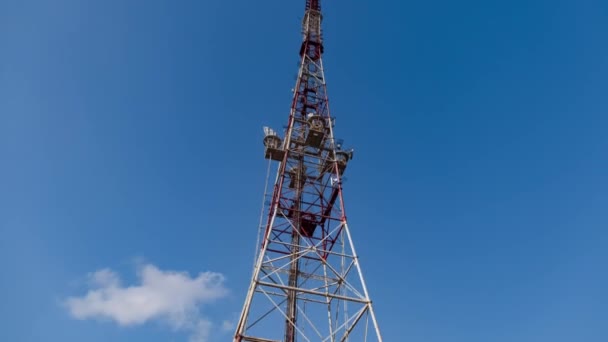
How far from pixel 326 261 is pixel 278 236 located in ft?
10.8

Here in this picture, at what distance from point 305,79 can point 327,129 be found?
5.33 m

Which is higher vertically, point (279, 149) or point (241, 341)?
point (279, 149)

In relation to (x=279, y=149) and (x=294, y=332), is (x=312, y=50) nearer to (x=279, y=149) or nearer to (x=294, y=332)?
(x=279, y=149)

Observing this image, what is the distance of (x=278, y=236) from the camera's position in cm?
2891

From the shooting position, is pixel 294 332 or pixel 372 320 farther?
pixel 294 332

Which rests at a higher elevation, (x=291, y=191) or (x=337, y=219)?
(x=291, y=191)

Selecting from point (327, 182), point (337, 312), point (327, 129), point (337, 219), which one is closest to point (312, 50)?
point (327, 129)

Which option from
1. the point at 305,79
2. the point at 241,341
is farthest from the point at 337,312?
the point at 305,79

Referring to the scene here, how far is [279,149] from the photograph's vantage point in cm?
3312

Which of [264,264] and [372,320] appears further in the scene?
[264,264]

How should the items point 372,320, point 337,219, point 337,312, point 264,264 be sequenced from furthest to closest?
point 337,219 → point 337,312 → point 264,264 → point 372,320

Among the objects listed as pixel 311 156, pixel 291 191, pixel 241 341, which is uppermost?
pixel 311 156

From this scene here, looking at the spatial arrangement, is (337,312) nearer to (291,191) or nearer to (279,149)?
(291,191)

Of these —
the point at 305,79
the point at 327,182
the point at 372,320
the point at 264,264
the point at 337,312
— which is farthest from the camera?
the point at 305,79
